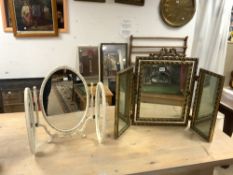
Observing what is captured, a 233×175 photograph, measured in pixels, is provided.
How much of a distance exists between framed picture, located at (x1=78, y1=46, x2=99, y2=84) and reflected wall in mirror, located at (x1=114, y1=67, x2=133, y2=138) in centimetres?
132

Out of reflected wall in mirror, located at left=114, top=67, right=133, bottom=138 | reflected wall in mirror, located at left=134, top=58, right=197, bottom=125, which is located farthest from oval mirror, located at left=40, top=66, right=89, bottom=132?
reflected wall in mirror, located at left=134, top=58, right=197, bottom=125

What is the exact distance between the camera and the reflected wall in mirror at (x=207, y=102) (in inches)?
35.4

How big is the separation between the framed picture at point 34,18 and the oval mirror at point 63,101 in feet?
4.00

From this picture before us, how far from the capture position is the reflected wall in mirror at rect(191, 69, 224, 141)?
90 cm

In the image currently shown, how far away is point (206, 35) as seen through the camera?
2918 millimetres

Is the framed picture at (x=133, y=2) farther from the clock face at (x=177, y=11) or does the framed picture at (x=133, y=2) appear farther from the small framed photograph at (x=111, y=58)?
the small framed photograph at (x=111, y=58)

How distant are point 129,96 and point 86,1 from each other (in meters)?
1.48

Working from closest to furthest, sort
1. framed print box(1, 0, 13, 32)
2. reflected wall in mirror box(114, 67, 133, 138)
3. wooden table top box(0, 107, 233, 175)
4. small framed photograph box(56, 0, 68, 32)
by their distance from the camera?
1. wooden table top box(0, 107, 233, 175)
2. reflected wall in mirror box(114, 67, 133, 138)
3. framed print box(1, 0, 13, 32)
4. small framed photograph box(56, 0, 68, 32)

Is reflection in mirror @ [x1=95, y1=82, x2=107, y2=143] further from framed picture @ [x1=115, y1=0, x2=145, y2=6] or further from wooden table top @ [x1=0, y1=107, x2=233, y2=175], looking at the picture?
framed picture @ [x1=115, y1=0, x2=145, y2=6]

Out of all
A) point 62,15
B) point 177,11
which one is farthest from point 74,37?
point 177,11

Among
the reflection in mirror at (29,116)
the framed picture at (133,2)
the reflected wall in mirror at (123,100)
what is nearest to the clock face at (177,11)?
the framed picture at (133,2)

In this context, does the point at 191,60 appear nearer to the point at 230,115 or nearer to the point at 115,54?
the point at 230,115

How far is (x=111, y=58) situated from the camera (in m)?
2.32

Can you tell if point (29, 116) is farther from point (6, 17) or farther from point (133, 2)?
point (133, 2)
